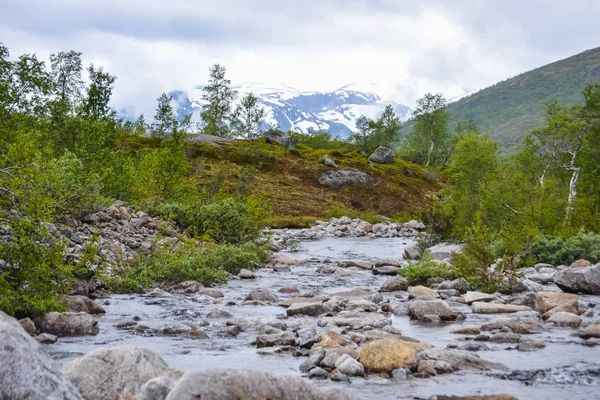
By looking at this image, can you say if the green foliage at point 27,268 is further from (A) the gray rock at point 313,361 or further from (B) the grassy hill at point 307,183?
(B) the grassy hill at point 307,183

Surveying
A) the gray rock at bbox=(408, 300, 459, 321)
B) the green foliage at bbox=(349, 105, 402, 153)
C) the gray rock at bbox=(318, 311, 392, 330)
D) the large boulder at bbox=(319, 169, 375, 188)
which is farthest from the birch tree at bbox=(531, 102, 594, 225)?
the green foliage at bbox=(349, 105, 402, 153)

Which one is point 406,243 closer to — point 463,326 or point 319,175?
point 463,326

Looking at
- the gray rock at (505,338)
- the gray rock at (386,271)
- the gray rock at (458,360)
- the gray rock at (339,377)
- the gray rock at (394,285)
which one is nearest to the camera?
the gray rock at (339,377)

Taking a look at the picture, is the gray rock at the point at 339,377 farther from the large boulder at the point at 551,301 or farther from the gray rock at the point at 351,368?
the large boulder at the point at 551,301

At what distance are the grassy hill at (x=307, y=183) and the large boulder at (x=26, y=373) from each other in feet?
149

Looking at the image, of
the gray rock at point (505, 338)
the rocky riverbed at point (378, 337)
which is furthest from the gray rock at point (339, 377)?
the gray rock at point (505, 338)

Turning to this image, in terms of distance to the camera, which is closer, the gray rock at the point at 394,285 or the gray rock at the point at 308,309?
the gray rock at the point at 308,309

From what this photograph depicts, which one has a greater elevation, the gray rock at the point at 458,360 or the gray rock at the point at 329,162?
the gray rock at the point at 329,162

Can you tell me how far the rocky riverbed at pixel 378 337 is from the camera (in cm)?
793

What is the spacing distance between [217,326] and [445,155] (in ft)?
351

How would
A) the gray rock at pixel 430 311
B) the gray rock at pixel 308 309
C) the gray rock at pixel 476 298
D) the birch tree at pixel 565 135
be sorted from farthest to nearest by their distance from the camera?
the birch tree at pixel 565 135 → the gray rock at pixel 476 298 → the gray rock at pixel 308 309 → the gray rock at pixel 430 311

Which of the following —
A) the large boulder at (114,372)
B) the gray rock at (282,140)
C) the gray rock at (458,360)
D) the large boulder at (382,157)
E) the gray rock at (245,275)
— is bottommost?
the gray rock at (245,275)

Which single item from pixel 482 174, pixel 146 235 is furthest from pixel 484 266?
pixel 482 174

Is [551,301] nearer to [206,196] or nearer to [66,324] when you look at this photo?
[66,324]
